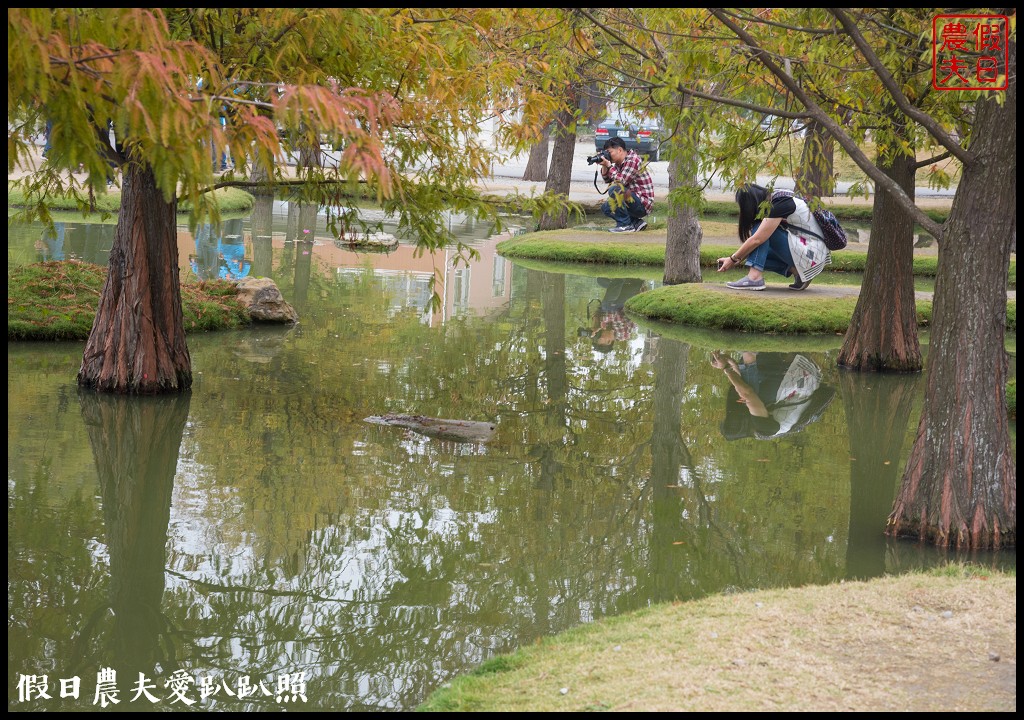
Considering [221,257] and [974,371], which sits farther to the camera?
[221,257]

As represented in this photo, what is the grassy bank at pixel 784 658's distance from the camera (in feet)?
15.1

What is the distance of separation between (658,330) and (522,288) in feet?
15.1

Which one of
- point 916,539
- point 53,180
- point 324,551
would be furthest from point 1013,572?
point 53,180

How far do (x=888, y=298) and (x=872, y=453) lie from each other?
327cm

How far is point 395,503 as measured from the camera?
8367 mm

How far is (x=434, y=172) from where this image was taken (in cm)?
989

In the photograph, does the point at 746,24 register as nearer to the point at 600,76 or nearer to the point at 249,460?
the point at 600,76

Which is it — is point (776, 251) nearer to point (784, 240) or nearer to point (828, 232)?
point (784, 240)

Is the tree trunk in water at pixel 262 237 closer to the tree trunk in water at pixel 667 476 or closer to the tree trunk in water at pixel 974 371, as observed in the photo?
the tree trunk in water at pixel 667 476

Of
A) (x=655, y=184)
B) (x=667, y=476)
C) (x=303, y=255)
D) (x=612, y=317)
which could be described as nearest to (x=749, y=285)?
(x=612, y=317)

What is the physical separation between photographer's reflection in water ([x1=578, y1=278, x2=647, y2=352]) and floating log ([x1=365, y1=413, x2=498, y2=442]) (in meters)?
5.02

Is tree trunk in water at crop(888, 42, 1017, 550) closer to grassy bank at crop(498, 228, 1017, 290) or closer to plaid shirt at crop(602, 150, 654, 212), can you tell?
grassy bank at crop(498, 228, 1017, 290)

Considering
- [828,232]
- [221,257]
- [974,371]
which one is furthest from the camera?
[221,257]

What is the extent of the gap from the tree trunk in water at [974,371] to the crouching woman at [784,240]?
31.6 ft
